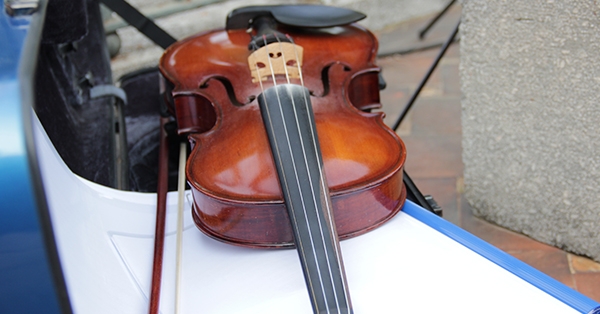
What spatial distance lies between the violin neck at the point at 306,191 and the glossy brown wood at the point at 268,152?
21 millimetres

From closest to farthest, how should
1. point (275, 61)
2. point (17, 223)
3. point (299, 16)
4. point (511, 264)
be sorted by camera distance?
1. point (17, 223)
2. point (511, 264)
3. point (275, 61)
4. point (299, 16)

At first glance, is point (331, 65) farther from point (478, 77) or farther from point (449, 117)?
point (449, 117)

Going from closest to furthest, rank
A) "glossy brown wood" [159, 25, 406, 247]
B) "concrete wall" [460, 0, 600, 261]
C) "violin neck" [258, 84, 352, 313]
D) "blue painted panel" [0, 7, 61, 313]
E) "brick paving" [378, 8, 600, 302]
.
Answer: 1. "blue painted panel" [0, 7, 61, 313]
2. "violin neck" [258, 84, 352, 313]
3. "glossy brown wood" [159, 25, 406, 247]
4. "concrete wall" [460, 0, 600, 261]
5. "brick paving" [378, 8, 600, 302]

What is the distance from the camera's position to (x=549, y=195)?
3.63 feet

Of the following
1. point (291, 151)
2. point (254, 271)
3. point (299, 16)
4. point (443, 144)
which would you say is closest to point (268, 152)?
point (291, 151)

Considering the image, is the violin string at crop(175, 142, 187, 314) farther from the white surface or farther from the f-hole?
the f-hole

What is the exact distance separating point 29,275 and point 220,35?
785 millimetres

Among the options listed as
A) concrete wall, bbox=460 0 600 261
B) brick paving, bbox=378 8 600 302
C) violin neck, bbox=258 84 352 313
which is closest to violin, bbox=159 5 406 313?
violin neck, bbox=258 84 352 313

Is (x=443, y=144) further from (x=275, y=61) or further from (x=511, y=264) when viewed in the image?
(x=511, y=264)

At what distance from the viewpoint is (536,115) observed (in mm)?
1063

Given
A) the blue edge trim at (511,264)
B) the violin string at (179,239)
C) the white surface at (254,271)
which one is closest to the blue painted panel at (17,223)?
the white surface at (254,271)

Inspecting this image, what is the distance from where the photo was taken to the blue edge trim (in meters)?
0.66

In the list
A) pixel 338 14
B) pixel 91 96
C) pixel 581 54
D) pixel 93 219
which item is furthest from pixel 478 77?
pixel 91 96

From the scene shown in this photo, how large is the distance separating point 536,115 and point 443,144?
537mm
